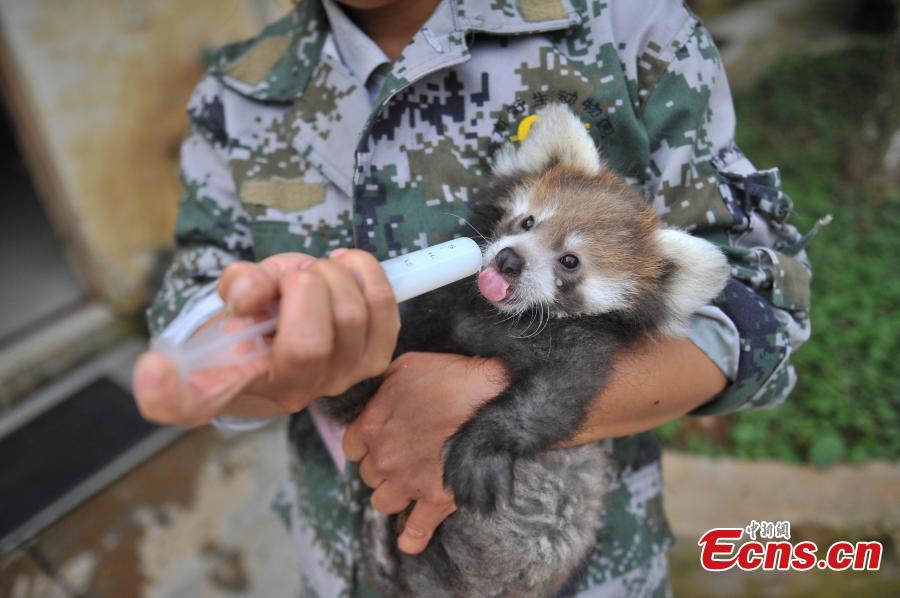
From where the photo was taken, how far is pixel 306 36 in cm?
187

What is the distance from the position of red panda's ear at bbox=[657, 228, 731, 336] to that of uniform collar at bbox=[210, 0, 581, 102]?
64 centimetres

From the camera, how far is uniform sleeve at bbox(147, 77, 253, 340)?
1.76 metres

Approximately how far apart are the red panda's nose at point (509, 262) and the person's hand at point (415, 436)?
0.31m

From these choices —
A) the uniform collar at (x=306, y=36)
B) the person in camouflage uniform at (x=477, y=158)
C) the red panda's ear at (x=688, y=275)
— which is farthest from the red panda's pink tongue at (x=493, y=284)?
the uniform collar at (x=306, y=36)

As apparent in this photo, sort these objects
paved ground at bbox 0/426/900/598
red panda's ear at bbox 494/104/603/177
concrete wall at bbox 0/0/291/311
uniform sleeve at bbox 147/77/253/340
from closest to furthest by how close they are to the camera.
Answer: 1. red panda's ear at bbox 494/104/603/177
2. uniform sleeve at bbox 147/77/253/340
3. paved ground at bbox 0/426/900/598
4. concrete wall at bbox 0/0/291/311

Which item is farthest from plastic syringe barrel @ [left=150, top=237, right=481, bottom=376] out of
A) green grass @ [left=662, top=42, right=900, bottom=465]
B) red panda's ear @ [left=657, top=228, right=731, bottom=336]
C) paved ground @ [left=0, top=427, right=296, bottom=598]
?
green grass @ [left=662, top=42, right=900, bottom=465]

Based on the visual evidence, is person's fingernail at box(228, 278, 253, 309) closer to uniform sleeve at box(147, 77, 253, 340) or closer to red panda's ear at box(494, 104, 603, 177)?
uniform sleeve at box(147, 77, 253, 340)

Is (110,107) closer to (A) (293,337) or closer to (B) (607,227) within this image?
(B) (607,227)

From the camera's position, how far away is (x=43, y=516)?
3277mm

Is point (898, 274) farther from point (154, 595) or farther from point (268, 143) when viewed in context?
point (154, 595)

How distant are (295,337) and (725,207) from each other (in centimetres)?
117

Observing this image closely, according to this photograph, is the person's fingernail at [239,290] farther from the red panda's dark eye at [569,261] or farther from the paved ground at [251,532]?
the paved ground at [251,532]

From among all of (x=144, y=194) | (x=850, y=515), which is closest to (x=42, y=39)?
(x=144, y=194)

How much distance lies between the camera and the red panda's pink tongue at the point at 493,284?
Answer: 1.75 m
